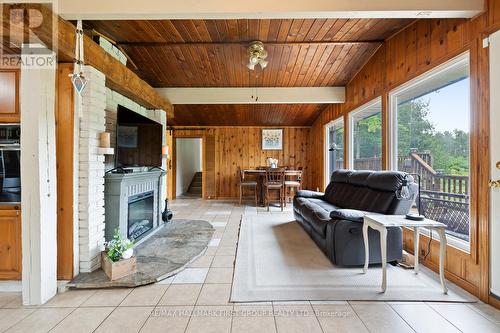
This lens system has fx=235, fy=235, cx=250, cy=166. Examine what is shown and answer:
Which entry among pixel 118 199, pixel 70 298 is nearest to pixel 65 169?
pixel 118 199

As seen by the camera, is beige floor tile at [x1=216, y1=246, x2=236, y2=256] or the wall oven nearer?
the wall oven

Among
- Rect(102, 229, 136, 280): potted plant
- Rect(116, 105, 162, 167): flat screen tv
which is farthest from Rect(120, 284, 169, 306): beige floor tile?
Rect(116, 105, 162, 167): flat screen tv

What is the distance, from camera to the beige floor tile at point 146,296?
1783 mm

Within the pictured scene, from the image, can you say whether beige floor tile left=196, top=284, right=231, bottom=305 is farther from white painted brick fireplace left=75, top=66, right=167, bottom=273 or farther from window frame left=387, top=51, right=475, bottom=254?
window frame left=387, top=51, right=475, bottom=254

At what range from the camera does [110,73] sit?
243 centimetres

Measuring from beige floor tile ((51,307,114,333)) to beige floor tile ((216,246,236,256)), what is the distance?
Answer: 4.03 feet

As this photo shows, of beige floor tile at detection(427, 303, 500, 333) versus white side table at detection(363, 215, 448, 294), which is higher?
white side table at detection(363, 215, 448, 294)

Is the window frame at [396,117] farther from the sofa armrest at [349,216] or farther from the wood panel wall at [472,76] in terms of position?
the sofa armrest at [349,216]

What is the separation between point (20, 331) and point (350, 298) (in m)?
2.27

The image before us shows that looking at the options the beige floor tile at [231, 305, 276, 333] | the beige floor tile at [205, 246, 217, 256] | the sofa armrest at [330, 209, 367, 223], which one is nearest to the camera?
the beige floor tile at [231, 305, 276, 333]

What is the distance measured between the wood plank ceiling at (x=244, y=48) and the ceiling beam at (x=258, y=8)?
0.83 metres

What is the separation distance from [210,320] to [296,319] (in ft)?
1.91

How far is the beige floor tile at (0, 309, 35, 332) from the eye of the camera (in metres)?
1.57

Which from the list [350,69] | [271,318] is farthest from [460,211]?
[350,69]
